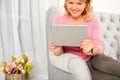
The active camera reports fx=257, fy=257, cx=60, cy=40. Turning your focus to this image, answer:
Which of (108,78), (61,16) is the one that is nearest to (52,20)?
(61,16)

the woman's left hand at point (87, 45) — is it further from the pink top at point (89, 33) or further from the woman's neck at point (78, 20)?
the woman's neck at point (78, 20)

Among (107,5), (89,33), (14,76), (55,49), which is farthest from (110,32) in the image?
(14,76)

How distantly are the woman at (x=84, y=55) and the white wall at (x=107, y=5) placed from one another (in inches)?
41.9

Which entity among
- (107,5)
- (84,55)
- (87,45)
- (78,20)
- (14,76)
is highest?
(107,5)

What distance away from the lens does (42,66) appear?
281cm

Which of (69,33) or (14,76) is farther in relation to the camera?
(14,76)

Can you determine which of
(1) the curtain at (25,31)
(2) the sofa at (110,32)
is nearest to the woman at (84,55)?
(2) the sofa at (110,32)

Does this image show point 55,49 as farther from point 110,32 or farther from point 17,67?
point 110,32

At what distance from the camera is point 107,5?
306 centimetres

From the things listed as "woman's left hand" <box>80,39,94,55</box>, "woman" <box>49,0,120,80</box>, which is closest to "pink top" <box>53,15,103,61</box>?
"woman" <box>49,0,120,80</box>

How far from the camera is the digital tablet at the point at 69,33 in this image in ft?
5.12

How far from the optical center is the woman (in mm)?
1562

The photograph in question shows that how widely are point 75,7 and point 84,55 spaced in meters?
0.36

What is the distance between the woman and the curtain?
708 millimetres
